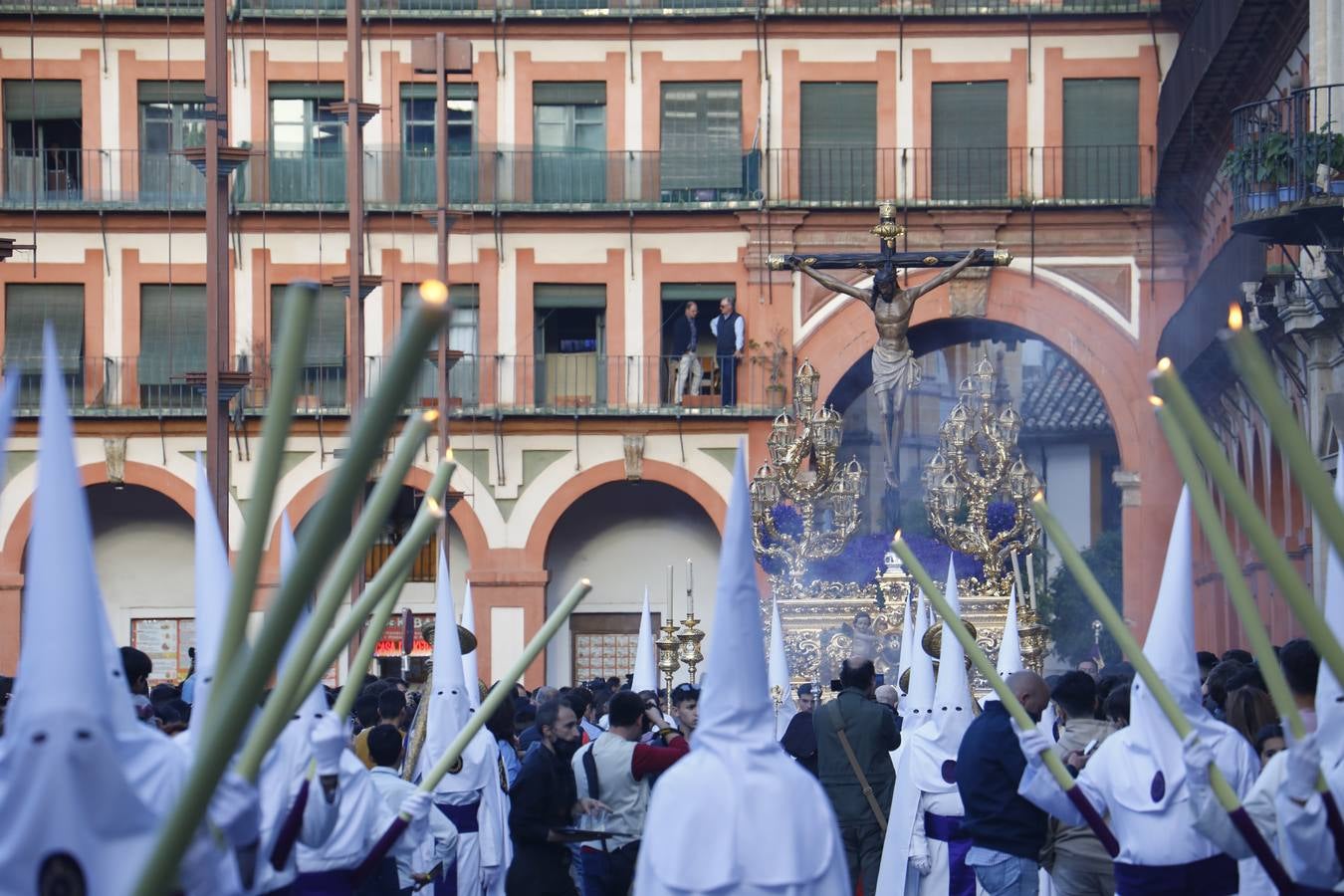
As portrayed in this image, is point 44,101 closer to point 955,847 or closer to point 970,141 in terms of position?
point 970,141

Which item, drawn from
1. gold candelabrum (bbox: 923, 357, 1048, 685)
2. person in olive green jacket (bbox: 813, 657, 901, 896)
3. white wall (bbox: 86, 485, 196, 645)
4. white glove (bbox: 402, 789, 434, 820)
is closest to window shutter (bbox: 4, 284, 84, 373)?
white wall (bbox: 86, 485, 196, 645)

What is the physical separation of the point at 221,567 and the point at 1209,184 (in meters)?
Result: 30.5

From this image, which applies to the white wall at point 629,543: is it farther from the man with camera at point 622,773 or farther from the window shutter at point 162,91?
the man with camera at point 622,773

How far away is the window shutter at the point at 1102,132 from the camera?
127ft

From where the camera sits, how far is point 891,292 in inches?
1199

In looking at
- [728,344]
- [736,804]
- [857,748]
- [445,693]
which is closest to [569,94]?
[728,344]

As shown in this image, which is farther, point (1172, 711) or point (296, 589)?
point (1172, 711)

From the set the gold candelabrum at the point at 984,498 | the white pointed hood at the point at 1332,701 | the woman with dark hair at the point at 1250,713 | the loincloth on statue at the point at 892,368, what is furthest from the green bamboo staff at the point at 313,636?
the loincloth on statue at the point at 892,368

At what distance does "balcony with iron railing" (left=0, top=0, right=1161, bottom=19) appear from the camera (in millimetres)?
38719

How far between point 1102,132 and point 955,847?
26.1 meters

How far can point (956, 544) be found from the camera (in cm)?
2662

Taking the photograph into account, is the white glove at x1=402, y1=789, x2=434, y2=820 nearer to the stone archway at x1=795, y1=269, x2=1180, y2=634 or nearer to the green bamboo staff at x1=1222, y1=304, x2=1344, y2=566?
the green bamboo staff at x1=1222, y1=304, x2=1344, y2=566

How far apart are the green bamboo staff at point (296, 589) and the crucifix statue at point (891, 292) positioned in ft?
81.5

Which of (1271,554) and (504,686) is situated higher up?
(1271,554)
